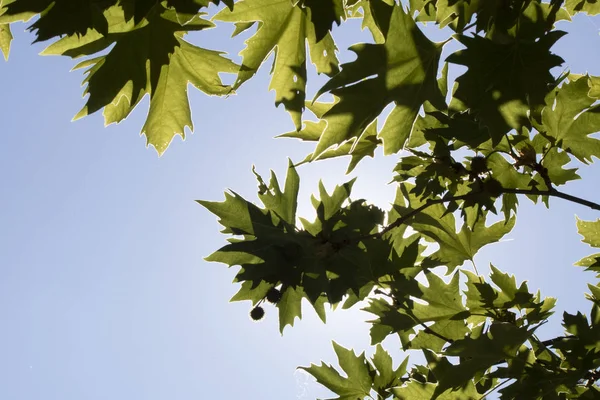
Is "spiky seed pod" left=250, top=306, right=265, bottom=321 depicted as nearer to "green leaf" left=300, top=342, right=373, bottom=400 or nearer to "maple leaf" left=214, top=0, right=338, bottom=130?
"green leaf" left=300, top=342, right=373, bottom=400

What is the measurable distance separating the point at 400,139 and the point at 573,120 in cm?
91

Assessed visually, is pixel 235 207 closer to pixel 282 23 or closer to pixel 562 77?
pixel 282 23

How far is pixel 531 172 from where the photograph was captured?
8.98 ft

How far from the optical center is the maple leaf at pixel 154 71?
2223 millimetres

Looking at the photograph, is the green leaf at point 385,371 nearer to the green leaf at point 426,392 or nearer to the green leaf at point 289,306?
the green leaf at point 426,392

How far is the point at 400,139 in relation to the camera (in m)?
2.29

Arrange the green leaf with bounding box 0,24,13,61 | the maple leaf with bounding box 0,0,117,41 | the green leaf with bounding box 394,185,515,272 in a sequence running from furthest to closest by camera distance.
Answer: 1. the green leaf with bounding box 394,185,515,272
2. the green leaf with bounding box 0,24,13,61
3. the maple leaf with bounding box 0,0,117,41

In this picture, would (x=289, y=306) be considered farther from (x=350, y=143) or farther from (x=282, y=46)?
(x=282, y=46)

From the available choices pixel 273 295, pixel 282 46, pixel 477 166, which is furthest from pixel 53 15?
pixel 477 166

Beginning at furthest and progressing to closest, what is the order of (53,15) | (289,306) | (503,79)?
1. (289,306)
2. (503,79)
3. (53,15)

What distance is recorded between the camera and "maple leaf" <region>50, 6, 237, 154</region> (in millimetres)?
2223

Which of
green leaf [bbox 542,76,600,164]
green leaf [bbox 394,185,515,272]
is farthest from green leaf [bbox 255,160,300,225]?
green leaf [bbox 542,76,600,164]

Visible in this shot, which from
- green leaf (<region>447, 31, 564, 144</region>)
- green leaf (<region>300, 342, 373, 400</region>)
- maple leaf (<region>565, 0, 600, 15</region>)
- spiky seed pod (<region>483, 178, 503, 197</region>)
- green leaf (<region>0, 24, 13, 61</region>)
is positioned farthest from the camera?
green leaf (<region>300, 342, 373, 400</region>)

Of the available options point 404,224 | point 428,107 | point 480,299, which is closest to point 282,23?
point 428,107
